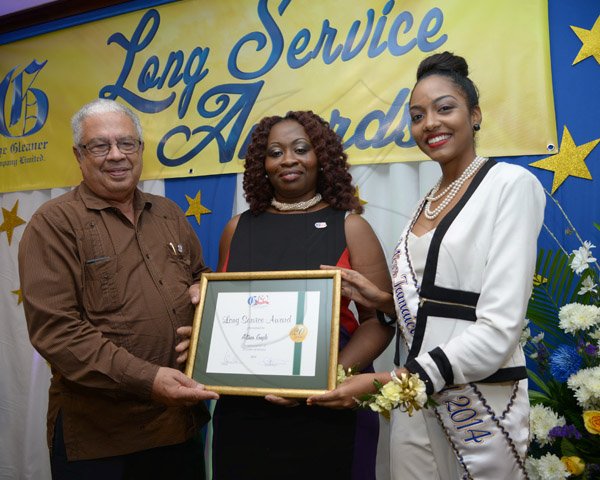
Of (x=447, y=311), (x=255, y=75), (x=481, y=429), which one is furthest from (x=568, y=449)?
(x=255, y=75)

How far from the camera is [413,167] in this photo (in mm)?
2588

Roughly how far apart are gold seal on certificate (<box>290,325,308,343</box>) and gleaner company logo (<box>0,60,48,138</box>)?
2.57 m

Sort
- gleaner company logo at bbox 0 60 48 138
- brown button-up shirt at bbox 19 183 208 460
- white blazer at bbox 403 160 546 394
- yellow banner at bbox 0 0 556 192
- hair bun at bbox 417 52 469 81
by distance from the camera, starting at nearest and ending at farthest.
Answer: white blazer at bbox 403 160 546 394 → hair bun at bbox 417 52 469 81 → brown button-up shirt at bbox 19 183 208 460 → yellow banner at bbox 0 0 556 192 → gleaner company logo at bbox 0 60 48 138

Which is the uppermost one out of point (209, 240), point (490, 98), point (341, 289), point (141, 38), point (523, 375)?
point (141, 38)

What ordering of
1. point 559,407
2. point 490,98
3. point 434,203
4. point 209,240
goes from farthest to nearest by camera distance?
point 209,240
point 490,98
point 559,407
point 434,203

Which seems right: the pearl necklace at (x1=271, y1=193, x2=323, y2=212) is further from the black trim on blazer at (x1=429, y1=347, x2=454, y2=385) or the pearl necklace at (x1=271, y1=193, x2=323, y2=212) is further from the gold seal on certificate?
the black trim on blazer at (x1=429, y1=347, x2=454, y2=385)

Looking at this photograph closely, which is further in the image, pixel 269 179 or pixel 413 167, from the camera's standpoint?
pixel 413 167

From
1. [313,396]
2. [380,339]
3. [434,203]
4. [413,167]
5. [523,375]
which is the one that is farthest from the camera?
[413,167]

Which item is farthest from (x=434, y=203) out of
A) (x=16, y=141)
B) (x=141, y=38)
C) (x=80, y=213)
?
(x=16, y=141)

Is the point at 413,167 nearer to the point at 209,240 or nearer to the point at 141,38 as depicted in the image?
the point at 209,240

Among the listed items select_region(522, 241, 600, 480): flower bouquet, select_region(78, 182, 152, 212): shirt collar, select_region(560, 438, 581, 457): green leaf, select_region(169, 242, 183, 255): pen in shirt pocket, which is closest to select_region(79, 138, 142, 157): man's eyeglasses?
select_region(78, 182, 152, 212): shirt collar

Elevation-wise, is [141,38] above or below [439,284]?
above

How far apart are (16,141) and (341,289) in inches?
110

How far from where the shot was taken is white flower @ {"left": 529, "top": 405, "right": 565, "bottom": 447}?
187 centimetres
